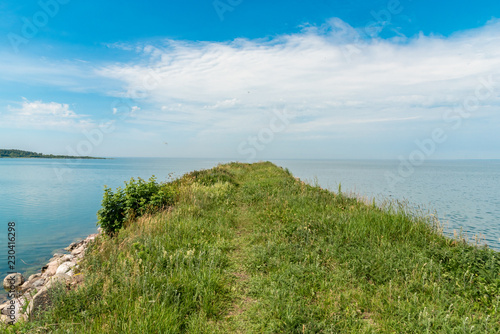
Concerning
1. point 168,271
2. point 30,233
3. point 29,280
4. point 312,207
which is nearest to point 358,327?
point 168,271

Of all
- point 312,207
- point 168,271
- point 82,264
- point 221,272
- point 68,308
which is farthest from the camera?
point 312,207

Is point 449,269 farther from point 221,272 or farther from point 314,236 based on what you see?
point 221,272

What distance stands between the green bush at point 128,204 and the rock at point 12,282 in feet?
12.3

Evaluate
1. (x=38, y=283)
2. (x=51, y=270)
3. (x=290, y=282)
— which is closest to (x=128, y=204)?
(x=51, y=270)

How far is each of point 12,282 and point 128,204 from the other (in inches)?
211

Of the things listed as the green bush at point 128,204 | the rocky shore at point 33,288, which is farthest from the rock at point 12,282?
the green bush at point 128,204

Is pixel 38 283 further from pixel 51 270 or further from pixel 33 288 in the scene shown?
pixel 51 270

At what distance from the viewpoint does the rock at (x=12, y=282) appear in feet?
33.1

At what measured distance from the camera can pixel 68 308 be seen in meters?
4.37

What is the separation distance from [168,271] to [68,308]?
1736 mm

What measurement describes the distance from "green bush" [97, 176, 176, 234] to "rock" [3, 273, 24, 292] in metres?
3.75

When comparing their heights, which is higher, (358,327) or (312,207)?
(312,207)

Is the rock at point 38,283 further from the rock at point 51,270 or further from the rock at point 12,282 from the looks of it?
the rock at point 12,282

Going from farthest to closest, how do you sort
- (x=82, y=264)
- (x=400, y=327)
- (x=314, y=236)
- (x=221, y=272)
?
1. (x=314, y=236)
2. (x=82, y=264)
3. (x=221, y=272)
4. (x=400, y=327)
